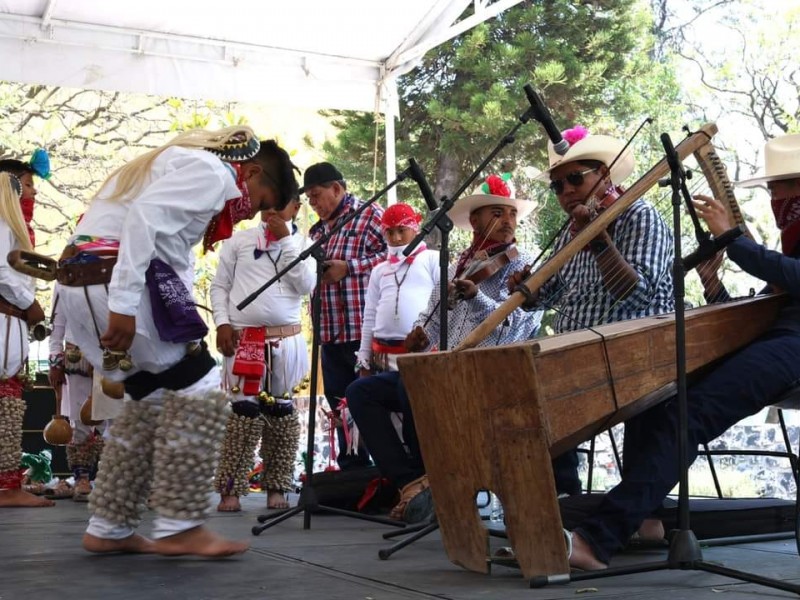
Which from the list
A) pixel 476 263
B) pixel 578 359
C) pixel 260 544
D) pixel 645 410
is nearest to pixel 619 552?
pixel 645 410

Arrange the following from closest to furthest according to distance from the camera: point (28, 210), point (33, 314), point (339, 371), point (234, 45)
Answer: point (33, 314) < point (28, 210) < point (339, 371) < point (234, 45)

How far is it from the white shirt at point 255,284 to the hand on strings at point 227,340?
55mm

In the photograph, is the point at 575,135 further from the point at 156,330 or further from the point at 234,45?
the point at 234,45

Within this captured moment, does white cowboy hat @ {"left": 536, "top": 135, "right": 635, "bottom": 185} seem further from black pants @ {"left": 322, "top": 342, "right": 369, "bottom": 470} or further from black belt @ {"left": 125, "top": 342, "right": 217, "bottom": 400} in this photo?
black pants @ {"left": 322, "top": 342, "right": 369, "bottom": 470}

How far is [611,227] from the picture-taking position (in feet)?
12.5

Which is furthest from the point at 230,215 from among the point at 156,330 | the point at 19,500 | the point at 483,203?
the point at 19,500

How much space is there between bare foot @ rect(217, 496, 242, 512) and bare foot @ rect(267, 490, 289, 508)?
0.19 meters

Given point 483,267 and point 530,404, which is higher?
point 483,267

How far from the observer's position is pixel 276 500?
558 centimetres

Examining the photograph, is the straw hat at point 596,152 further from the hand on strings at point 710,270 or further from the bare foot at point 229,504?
the bare foot at point 229,504

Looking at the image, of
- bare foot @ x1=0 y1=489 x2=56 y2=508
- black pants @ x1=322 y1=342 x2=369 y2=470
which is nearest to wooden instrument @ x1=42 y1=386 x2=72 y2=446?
bare foot @ x1=0 y1=489 x2=56 y2=508

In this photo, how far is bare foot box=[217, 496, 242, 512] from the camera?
5.41 metres

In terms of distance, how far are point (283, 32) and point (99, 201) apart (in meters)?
4.34

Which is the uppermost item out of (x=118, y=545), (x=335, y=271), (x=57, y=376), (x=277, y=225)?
(x=277, y=225)
